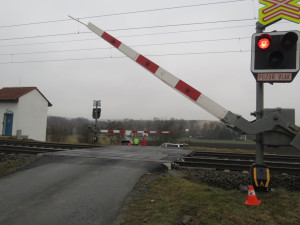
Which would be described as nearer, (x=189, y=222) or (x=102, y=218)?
(x=189, y=222)

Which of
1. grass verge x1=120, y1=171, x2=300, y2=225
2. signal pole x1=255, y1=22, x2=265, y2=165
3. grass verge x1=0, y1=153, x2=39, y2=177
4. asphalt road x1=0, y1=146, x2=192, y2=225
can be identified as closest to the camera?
grass verge x1=120, y1=171, x2=300, y2=225

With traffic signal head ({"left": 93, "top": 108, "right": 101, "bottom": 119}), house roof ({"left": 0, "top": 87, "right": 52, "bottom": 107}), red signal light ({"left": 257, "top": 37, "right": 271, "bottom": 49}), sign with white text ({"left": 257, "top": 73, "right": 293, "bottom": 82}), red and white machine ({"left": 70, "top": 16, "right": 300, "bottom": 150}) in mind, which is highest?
house roof ({"left": 0, "top": 87, "right": 52, "bottom": 107})

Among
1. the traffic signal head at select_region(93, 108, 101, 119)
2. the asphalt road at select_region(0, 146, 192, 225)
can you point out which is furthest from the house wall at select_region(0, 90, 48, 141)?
the asphalt road at select_region(0, 146, 192, 225)

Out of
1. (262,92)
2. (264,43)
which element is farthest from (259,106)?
(264,43)

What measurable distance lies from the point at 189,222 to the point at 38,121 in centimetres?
3059

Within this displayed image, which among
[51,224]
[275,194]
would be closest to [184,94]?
[275,194]

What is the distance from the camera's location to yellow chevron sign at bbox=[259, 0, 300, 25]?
4.30 meters

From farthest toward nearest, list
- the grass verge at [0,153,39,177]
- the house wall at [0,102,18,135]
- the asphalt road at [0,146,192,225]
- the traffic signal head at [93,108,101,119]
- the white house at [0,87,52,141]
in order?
the house wall at [0,102,18,135], the white house at [0,87,52,141], the traffic signal head at [93,108,101,119], the grass verge at [0,153,39,177], the asphalt road at [0,146,192,225]

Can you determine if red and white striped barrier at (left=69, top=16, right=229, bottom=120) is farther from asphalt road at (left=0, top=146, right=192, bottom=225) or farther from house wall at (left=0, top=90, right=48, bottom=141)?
house wall at (left=0, top=90, right=48, bottom=141)

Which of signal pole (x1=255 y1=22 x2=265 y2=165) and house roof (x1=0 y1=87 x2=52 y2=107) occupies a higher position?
house roof (x1=0 y1=87 x2=52 y2=107)

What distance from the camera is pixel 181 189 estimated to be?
5594 mm

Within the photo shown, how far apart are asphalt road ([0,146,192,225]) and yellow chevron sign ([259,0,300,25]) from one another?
4565 millimetres

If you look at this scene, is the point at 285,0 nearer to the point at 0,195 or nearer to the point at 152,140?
the point at 0,195

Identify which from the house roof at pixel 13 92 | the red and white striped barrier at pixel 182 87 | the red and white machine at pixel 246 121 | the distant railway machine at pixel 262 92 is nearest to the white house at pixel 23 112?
the house roof at pixel 13 92
